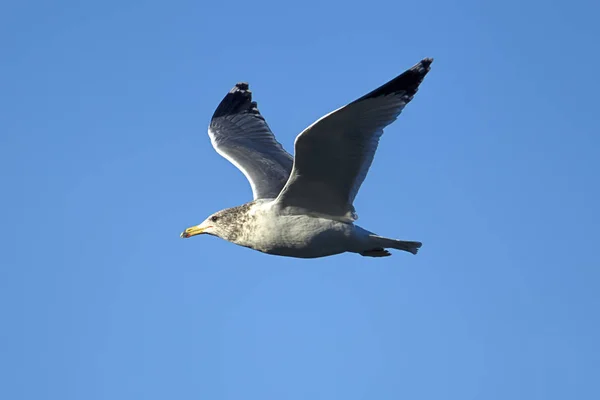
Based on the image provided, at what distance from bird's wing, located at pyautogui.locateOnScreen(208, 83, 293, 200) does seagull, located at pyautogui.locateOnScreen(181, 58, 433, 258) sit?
0.10 feet

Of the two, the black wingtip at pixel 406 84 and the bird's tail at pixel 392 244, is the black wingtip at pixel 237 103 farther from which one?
the black wingtip at pixel 406 84

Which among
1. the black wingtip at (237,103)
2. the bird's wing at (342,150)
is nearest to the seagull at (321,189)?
the bird's wing at (342,150)

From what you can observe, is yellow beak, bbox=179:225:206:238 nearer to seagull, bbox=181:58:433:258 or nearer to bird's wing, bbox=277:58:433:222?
seagull, bbox=181:58:433:258

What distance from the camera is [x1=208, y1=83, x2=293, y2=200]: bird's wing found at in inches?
579

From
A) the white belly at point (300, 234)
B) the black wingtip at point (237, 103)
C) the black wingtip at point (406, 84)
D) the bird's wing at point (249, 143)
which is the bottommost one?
the white belly at point (300, 234)

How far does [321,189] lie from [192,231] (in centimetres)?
258

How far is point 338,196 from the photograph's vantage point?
12703 millimetres

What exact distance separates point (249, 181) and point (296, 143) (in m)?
3.33

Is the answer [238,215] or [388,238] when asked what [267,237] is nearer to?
[238,215]

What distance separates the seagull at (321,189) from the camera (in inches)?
449

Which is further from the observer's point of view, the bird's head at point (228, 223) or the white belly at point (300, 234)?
the bird's head at point (228, 223)

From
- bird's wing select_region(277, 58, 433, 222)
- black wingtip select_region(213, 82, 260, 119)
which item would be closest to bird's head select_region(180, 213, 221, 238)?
bird's wing select_region(277, 58, 433, 222)

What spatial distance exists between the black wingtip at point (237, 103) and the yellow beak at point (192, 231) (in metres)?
3.55

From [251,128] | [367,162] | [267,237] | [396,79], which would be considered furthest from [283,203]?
[251,128]
